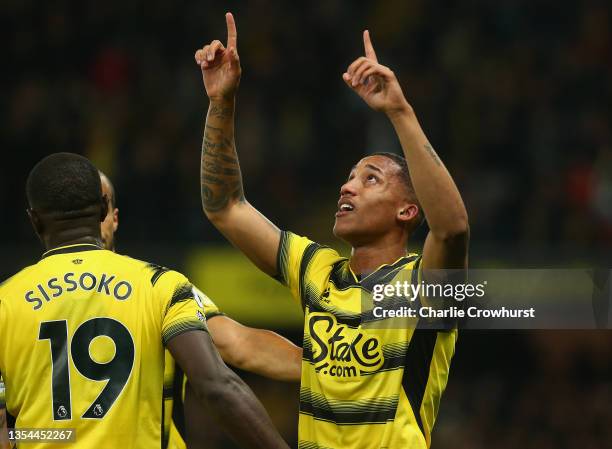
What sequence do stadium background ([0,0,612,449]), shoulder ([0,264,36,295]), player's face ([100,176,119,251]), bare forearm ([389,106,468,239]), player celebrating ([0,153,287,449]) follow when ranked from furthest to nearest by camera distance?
1. stadium background ([0,0,612,449])
2. player's face ([100,176,119,251])
3. bare forearm ([389,106,468,239])
4. shoulder ([0,264,36,295])
5. player celebrating ([0,153,287,449])

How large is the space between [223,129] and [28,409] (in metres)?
1.74

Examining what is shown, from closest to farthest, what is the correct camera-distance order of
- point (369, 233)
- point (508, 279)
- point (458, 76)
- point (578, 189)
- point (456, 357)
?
point (369, 233) < point (508, 279) < point (456, 357) < point (578, 189) < point (458, 76)

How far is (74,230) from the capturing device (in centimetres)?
448

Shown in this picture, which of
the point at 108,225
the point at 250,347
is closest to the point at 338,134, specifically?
the point at 108,225

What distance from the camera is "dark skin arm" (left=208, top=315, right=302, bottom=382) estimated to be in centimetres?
552

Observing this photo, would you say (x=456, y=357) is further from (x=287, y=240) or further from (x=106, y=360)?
(x=106, y=360)

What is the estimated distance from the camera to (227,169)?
5.57m

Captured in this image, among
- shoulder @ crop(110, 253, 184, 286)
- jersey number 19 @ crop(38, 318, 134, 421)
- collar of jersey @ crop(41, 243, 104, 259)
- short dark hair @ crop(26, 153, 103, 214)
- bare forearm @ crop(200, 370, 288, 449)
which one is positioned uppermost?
short dark hair @ crop(26, 153, 103, 214)

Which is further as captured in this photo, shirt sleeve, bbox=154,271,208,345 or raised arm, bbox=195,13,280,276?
raised arm, bbox=195,13,280,276

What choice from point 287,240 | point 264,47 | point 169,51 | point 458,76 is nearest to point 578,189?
point 458,76

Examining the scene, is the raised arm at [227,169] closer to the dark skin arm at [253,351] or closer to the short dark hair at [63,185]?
the dark skin arm at [253,351]

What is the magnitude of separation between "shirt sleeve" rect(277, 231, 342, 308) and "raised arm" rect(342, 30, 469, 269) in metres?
0.60

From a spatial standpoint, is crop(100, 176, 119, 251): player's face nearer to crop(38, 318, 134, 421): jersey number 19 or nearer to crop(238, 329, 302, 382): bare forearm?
crop(238, 329, 302, 382): bare forearm

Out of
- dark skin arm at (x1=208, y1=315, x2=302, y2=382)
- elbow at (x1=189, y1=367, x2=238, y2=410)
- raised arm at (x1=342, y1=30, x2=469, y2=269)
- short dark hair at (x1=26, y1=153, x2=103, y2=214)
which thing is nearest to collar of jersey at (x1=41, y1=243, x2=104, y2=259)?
short dark hair at (x1=26, y1=153, x2=103, y2=214)
